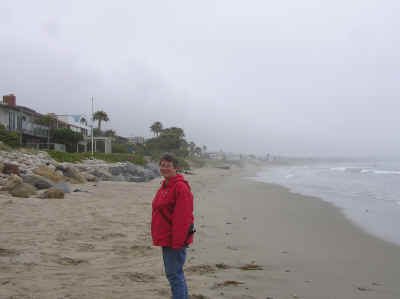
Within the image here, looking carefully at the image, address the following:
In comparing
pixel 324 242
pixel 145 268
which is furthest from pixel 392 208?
pixel 145 268

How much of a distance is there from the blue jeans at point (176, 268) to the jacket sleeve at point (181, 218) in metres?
0.14

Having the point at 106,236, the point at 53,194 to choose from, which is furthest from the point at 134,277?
the point at 53,194

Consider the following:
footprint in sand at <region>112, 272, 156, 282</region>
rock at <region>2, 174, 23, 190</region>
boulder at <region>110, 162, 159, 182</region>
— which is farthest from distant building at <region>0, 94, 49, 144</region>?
footprint in sand at <region>112, 272, 156, 282</region>

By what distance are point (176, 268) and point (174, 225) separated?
0.46m

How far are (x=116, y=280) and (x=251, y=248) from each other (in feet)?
9.57

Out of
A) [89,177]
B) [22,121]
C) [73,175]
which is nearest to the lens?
[73,175]

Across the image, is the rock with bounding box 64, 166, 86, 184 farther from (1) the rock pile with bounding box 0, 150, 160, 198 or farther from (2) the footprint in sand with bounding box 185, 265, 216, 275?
(2) the footprint in sand with bounding box 185, 265, 216, 275

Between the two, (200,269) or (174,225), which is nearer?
(174,225)

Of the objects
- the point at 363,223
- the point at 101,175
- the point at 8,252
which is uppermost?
the point at 101,175

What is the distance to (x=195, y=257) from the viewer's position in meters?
5.38

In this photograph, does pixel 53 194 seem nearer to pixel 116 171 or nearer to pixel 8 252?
pixel 8 252

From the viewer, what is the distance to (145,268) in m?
4.71

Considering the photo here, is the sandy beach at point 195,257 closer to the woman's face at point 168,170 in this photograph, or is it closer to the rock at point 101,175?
the woman's face at point 168,170

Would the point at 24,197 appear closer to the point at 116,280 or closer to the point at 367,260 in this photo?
the point at 116,280
